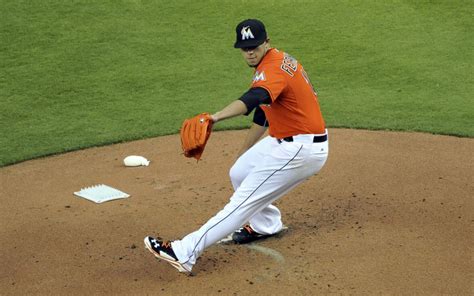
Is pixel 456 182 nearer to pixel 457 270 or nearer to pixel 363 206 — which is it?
pixel 363 206

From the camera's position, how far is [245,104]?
5703mm

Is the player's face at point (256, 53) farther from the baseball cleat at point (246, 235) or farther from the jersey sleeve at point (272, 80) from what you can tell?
the baseball cleat at point (246, 235)

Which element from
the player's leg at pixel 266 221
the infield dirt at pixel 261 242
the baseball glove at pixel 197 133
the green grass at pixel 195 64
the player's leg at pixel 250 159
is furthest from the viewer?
the green grass at pixel 195 64

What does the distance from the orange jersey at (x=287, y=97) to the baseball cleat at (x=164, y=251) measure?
3.92 feet

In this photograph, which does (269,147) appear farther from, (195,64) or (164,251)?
(195,64)

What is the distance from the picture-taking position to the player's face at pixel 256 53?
616cm

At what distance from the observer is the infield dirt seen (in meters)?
6.05

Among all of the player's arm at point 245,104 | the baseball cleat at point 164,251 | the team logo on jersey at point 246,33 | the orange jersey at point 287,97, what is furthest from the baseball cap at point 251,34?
the baseball cleat at point 164,251

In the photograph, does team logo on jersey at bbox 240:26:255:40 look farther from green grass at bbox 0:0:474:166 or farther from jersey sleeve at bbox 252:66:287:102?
green grass at bbox 0:0:474:166

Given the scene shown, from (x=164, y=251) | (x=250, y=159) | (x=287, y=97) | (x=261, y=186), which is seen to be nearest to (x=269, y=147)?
(x=250, y=159)

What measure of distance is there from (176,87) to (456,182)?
4869 millimetres

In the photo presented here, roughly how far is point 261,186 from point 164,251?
0.86 metres

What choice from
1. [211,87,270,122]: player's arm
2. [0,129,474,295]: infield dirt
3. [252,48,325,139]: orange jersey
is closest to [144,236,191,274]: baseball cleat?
[0,129,474,295]: infield dirt

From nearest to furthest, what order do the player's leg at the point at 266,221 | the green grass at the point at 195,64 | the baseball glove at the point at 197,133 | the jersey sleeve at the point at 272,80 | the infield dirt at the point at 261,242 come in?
the baseball glove at the point at 197,133, the jersey sleeve at the point at 272,80, the infield dirt at the point at 261,242, the player's leg at the point at 266,221, the green grass at the point at 195,64
